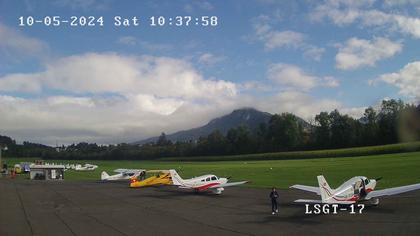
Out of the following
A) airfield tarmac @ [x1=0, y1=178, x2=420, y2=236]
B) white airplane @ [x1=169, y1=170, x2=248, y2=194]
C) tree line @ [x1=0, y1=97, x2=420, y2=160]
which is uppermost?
tree line @ [x1=0, y1=97, x2=420, y2=160]

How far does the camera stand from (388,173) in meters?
42.5

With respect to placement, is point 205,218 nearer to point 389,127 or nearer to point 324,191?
point 324,191

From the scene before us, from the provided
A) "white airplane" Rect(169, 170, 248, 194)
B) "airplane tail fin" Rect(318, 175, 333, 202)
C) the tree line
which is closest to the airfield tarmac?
"airplane tail fin" Rect(318, 175, 333, 202)

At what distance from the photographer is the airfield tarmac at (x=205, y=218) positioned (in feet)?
57.9

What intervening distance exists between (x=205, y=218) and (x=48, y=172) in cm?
6043

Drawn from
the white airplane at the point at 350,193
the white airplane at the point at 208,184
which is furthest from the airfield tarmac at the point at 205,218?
the white airplane at the point at 208,184

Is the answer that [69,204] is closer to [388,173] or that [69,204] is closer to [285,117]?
[388,173]

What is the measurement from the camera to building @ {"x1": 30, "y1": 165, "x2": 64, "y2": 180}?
245ft

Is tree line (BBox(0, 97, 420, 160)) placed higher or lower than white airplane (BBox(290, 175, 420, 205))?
higher

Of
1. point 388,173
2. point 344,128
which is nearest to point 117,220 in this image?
point 388,173

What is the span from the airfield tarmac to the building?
147 ft

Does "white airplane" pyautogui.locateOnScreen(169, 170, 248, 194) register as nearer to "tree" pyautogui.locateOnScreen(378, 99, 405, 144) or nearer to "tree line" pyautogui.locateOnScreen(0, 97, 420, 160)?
"tree line" pyautogui.locateOnScreen(0, 97, 420, 160)

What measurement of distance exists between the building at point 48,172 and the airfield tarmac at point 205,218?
44813mm

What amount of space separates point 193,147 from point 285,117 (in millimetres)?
41613
